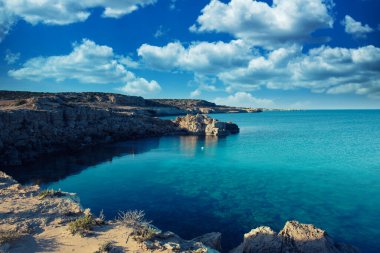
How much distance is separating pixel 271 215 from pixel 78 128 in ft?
121

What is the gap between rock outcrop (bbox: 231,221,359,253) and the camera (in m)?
11.7

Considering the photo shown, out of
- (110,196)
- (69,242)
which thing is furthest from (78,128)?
(69,242)

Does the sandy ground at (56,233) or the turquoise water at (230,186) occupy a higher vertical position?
the sandy ground at (56,233)

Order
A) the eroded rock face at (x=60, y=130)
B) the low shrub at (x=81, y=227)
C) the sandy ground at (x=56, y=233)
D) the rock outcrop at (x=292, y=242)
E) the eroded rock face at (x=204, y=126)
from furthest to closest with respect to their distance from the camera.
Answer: the eroded rock face at (x=204, y=126) → the eroded rock face at (x=60, y=130) → the rock outcrop at (x=292, y=242) → the low shrub at (x=81, y=227) → the sandy ground at (x=56, y=233)

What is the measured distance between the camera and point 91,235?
9945 mm

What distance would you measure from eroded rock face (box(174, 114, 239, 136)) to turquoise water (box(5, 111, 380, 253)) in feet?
60.5

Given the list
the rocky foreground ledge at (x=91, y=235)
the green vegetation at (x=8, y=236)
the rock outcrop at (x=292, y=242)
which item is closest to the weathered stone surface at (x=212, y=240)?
the rocky foreground ledge at (x=91, y=235)

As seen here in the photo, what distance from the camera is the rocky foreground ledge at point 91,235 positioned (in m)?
9.15

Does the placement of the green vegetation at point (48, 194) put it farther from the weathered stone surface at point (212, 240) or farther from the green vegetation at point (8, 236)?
Answer: the weathered stone surface at point (212, 240)

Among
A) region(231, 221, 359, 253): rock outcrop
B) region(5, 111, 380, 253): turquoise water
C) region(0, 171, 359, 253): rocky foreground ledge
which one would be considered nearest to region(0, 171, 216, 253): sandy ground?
region(0, 171, 359, 253): rocky foreground ledge

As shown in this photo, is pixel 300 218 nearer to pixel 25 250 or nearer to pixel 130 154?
pixel 25 250

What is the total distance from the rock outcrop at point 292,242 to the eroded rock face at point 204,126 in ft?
161

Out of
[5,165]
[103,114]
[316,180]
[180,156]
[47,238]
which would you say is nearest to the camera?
[47,238]

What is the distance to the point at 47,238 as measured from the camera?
9.81 m
